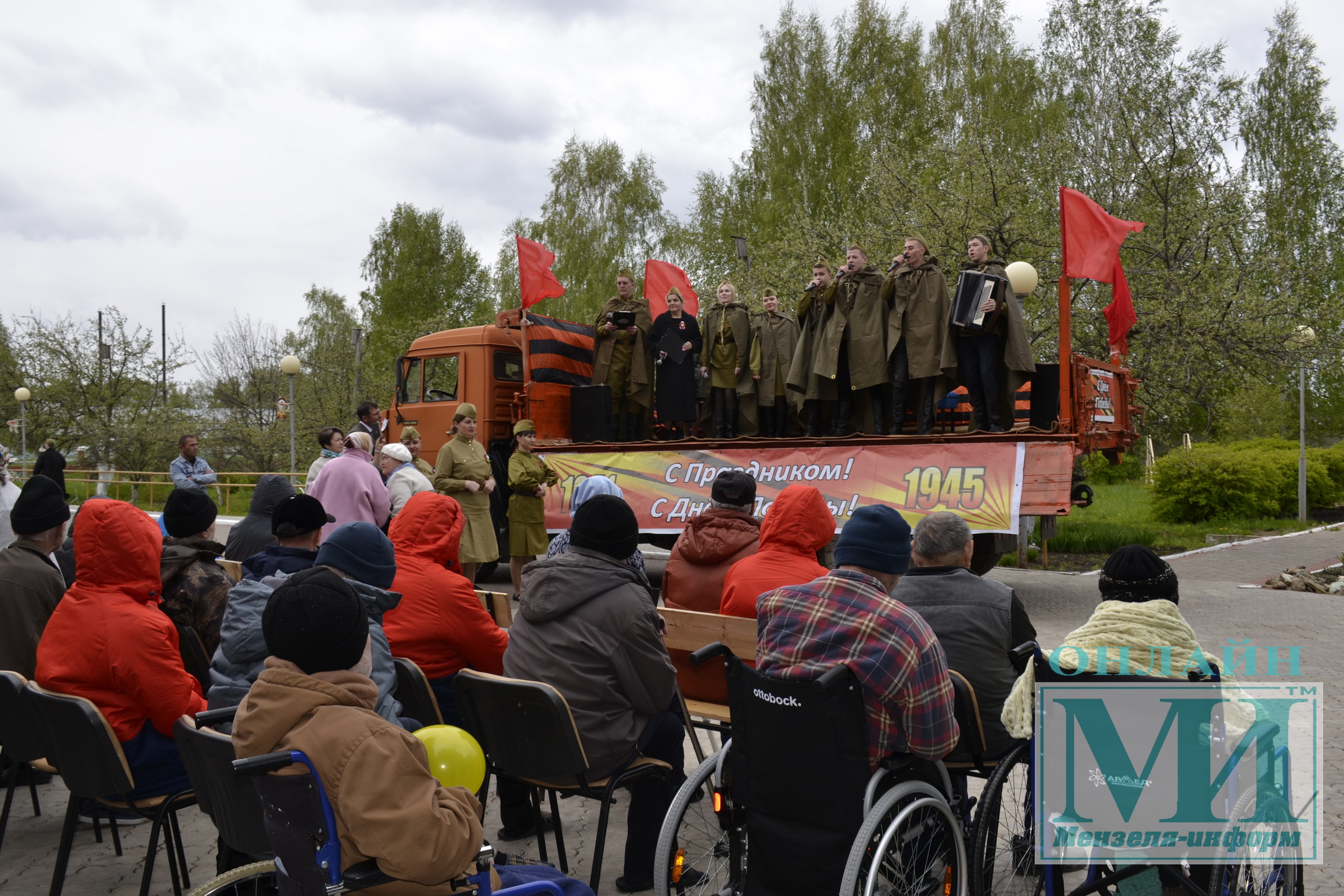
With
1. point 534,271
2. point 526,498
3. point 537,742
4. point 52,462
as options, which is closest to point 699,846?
point 537,742

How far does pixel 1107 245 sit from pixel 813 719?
325 inches

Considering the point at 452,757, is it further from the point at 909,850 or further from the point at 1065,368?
the point at 1065,368

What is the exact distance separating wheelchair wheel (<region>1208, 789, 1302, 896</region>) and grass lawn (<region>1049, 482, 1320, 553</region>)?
29.6 feet

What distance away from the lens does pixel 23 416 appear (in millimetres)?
31312

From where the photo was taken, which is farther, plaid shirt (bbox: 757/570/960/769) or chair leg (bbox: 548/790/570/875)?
chair leg (bbox: 548/790/570/875)

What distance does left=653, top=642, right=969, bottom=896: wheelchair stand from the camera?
2.69 metres

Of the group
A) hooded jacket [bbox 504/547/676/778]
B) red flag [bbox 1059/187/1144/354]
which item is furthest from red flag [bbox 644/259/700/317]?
hooded jacket [bbox 504/547/676/778]

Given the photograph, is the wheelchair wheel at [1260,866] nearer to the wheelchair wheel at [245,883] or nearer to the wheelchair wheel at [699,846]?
the wheelchair wheel at [699,846]

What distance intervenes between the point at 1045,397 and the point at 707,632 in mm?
6709

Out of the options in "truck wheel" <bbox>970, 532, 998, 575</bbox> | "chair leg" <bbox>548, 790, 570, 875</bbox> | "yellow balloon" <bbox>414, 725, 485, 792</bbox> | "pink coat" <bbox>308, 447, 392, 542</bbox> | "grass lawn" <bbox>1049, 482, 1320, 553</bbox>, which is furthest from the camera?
"grass lawn" <bbox>1049, 482, 1320, 553</bbox>

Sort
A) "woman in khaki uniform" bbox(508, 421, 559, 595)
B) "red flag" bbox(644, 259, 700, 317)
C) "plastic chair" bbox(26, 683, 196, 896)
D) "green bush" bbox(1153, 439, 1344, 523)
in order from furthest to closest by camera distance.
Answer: "green bush" bbox(1153, 439, 1344, 523) → "red flag" bbox(644, 259, 700, 317) → "woman in khaki uniform" bbox(508, 421, 559, 595) → "plastic chair" bbox(26, 683, 196, 896)

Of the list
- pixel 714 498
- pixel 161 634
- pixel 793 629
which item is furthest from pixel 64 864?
pixel 714 498

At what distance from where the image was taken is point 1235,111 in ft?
96.6

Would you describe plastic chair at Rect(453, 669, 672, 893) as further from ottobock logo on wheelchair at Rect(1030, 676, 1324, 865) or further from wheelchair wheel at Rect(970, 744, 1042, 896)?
ottobock logo on wheelchair at Rect(1030, 676, 1324, 865)
